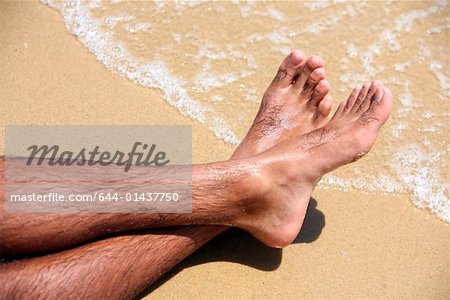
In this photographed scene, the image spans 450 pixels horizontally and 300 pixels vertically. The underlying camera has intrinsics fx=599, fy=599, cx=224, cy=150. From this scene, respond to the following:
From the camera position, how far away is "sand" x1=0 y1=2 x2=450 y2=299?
5.61 ft

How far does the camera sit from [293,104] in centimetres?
201

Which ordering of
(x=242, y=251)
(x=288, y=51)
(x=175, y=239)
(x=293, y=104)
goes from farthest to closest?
(x=288, y=51)
(x=293, y=104)
(x=242, y=251)
(x=175, y=239)

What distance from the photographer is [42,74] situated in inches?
86.1

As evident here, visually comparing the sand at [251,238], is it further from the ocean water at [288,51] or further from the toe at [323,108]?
the toe at [323,108]

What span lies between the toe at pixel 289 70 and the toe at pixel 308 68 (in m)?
0.02

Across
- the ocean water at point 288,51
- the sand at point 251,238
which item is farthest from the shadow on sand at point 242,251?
the ocean water at point 288,51

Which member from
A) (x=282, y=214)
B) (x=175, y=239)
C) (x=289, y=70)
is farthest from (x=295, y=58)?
(x=175, y=239)

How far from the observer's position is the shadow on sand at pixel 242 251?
1.76 meters

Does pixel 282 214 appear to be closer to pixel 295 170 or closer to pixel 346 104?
pixel 295 170

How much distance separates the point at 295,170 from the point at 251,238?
0.27 metres

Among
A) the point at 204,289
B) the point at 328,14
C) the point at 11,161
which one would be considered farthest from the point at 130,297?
the point at 328,14

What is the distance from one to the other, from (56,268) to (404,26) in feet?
5.80

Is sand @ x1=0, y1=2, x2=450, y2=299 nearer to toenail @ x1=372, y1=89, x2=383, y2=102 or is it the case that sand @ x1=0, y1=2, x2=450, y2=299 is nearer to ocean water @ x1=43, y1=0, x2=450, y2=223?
ocean water @ x1=43, y1=0, x2=450, y2=223

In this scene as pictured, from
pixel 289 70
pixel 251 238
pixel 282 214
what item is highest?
pixel 289 70
